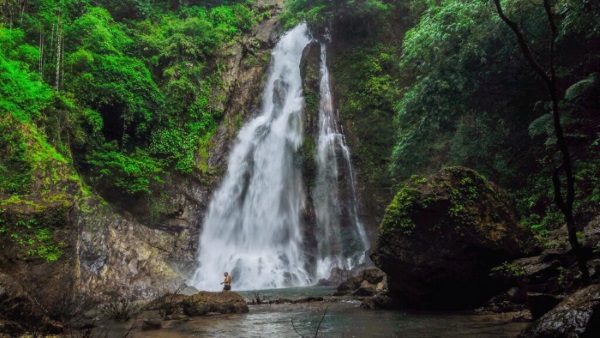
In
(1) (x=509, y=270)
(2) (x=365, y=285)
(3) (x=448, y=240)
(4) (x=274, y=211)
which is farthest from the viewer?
(4) (x=274, y=211)

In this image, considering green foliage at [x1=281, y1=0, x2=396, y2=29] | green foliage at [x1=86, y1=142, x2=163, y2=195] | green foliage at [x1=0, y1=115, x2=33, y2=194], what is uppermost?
green foliage at [x1=281, y1=0, x2=396, y2=29]

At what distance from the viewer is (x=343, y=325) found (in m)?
7.20

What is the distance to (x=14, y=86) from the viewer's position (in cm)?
1455

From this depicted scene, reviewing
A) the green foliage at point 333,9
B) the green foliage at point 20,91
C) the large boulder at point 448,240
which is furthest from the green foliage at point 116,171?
the green foliage at point 333,9

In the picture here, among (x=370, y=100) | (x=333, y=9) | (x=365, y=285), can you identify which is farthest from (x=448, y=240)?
(x=333, y=9)

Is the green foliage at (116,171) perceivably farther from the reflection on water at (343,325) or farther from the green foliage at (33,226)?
the reflection on water at (343,325)

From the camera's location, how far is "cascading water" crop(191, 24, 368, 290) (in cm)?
1939

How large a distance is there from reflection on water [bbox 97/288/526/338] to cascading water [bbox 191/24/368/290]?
964cm

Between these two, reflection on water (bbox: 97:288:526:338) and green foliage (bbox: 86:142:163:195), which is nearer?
reflection on water (bbox: 97:288:526:338)

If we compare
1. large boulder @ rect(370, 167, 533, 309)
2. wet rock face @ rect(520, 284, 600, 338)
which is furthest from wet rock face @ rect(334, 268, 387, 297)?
wet rock face @ rect(520, 284, 600, 338)

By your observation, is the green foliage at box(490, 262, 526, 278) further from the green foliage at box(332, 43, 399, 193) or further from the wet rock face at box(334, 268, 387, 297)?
the green foliage at box(332, 43, 399, 193)

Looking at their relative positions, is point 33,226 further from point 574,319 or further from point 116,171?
point 116,171

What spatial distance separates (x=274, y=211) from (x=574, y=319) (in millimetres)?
18013

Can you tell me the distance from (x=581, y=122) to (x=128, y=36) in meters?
22.9
